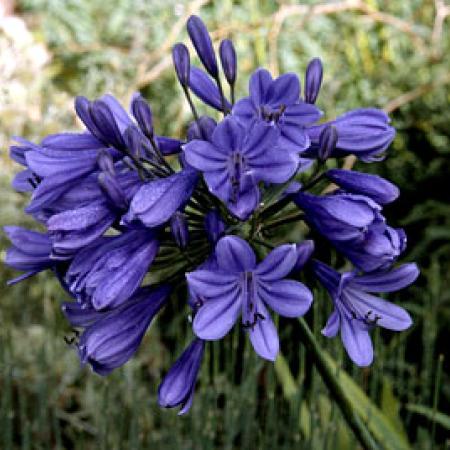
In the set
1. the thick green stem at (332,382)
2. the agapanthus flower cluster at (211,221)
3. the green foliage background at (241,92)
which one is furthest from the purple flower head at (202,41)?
the green foliage background at (241,92)

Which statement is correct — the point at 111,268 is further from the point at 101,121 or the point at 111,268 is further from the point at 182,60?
the point at 182,60

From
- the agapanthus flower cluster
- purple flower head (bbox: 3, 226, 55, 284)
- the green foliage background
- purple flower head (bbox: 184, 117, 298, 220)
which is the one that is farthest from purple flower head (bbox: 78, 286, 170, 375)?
the green foliage background

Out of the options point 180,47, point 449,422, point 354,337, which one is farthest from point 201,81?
point 449,422

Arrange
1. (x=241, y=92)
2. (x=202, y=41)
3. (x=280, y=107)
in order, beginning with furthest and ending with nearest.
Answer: (x=241, y=92), (x=202, y=41), (x=280, y=107)

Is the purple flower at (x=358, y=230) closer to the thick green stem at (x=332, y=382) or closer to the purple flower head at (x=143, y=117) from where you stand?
the thick green stem at (x=332, y=382)

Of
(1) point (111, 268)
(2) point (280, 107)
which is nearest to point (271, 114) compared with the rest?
(2) point (280, 107)

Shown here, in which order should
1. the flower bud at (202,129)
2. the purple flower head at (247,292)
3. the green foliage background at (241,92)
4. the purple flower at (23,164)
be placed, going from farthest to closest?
the green foliage background at (241,92) → the purple flower at (23,164) → the flower bud at (202,129) → the purple flower head at (247,292)
